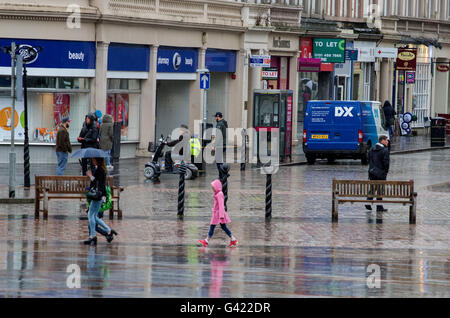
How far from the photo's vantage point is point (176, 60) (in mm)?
41219

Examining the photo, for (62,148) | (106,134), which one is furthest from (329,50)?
(62,148)

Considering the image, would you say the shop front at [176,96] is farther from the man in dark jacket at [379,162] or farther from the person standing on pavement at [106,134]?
the man in dark jacket at [379,162]

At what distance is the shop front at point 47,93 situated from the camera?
34500mm

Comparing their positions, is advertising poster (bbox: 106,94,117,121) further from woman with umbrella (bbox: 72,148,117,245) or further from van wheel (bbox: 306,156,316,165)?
woman with umbrella (bbox: 72,148,117,245)

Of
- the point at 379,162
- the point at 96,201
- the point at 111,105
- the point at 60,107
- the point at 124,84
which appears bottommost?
the point at 96,201

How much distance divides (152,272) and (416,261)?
4.29 m

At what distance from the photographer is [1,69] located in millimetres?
34062

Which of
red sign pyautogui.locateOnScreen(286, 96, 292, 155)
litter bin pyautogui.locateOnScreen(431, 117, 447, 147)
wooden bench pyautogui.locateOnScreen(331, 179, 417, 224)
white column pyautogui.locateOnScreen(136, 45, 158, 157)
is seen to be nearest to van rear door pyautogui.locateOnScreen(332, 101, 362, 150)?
red sign pyautogui.locateOnScreen(286, 96, 292, 155)

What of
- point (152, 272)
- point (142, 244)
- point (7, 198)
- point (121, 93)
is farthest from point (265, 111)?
point (152, 272)

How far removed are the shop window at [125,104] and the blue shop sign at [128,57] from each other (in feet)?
1.62

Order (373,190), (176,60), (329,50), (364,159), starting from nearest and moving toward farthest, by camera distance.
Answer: (373,190) < (364,159) < (176,60) < (329,50)

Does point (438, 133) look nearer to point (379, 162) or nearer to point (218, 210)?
point (379, 162)

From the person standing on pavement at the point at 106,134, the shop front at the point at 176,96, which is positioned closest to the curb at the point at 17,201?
the person standing on pavement at the point at 106,134

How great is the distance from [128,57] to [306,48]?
50.7ft
